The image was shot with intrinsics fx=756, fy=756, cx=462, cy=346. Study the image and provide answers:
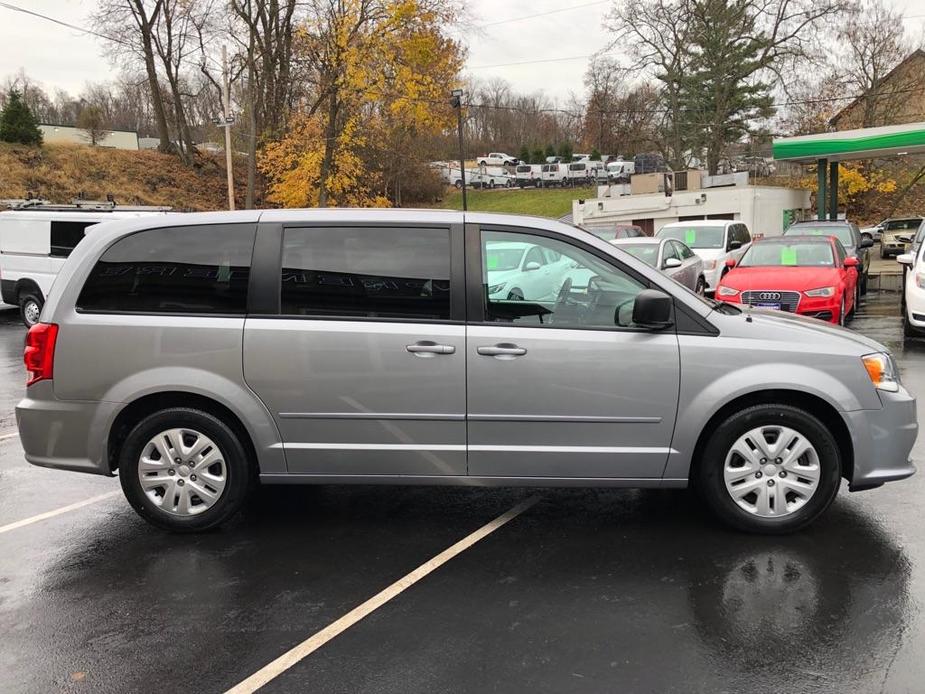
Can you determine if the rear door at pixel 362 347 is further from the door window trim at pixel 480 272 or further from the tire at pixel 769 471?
the tire at pixel 769 471

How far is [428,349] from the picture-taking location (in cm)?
421

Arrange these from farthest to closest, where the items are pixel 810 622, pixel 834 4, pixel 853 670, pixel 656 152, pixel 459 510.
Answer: pixel 656 152 → pixel 834 4 → pixel 459 510 → pixel 810 622 → pixel 853 670

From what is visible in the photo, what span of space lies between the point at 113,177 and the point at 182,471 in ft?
107

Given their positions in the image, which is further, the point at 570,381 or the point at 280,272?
the point at 280,272

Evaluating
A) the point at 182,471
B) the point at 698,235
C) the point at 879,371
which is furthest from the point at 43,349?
the point at 698,235

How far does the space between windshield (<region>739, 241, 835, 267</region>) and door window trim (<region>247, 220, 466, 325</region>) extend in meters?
9.19

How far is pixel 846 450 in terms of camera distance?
432 centimetres

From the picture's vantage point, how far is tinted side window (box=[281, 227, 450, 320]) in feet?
14.2

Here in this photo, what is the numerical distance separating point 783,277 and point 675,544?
26.1 feet

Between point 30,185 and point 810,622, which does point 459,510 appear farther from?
point 30,185

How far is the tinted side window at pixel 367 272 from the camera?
433 centimetres

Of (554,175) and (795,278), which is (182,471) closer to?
(795,278)

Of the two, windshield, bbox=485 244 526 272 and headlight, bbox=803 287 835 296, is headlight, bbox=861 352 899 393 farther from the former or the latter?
headlight, bbox=803 287 835 296

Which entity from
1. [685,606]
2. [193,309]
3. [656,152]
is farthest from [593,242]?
[656,152]
